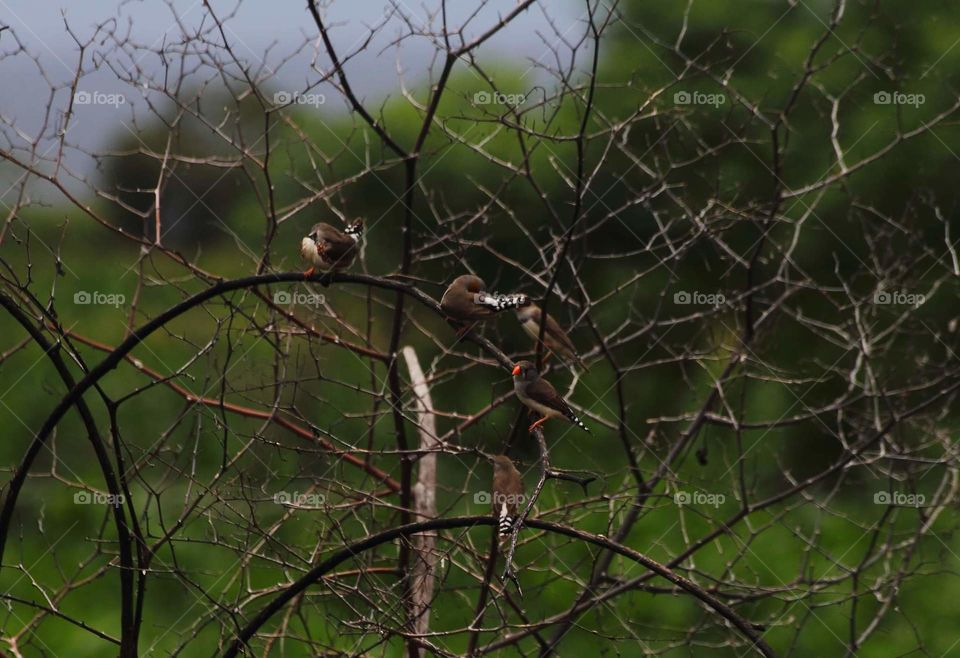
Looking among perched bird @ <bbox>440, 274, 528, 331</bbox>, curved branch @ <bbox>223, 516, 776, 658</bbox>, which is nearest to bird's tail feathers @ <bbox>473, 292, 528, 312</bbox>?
perched bird @ <bbox>440, 274, 528, 331</bbox>

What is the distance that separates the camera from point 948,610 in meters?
7.42

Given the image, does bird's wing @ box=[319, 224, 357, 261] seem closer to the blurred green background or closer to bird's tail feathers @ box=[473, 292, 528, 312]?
bird's tail feathers @ box=[473, 292, 528, 312]

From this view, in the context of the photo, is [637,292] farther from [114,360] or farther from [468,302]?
[114,360]

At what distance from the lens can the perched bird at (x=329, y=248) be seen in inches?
140

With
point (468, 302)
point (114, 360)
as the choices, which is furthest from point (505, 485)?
point (114, 360)

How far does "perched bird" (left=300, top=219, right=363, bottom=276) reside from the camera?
3553mm

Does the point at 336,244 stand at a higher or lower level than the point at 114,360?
higher

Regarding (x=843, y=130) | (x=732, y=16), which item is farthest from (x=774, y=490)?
Answer: (x=732, y=16)

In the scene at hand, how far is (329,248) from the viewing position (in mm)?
3553

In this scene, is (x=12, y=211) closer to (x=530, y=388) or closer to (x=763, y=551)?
(x=530, y=388)

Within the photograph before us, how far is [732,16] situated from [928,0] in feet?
5.66

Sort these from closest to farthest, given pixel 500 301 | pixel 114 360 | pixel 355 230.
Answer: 1. pixel 114 360
2. pixel 500 301
3. pixel 355 230

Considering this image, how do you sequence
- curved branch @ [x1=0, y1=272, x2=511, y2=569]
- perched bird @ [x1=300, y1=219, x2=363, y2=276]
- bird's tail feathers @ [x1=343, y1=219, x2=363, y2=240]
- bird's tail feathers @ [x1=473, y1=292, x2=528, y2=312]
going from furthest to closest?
bird's tail feathers @ [x1=343, y1=219, x2=363, y2=240]
perched bird @ [x1=300, y1=219, x2=363, y2=276]
bird's tail feathers @ [x1=473, y1=292, x2=528, y2=312]
curved branch @ [x1=0, y1=272, x2=511, y2=569]

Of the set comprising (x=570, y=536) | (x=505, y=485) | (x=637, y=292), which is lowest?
(x=570, y=536)
